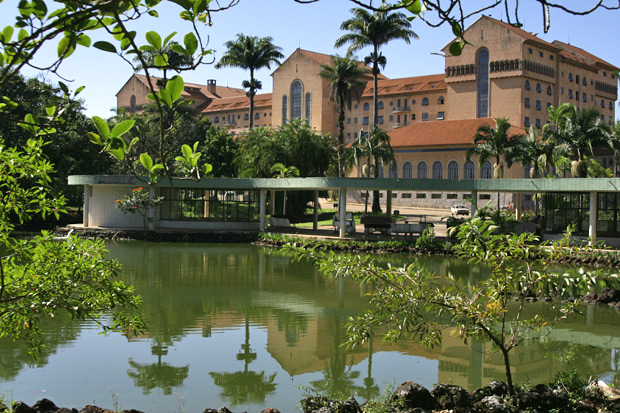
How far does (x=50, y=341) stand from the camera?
38.0 ft

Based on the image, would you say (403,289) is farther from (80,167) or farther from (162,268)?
(80,167)

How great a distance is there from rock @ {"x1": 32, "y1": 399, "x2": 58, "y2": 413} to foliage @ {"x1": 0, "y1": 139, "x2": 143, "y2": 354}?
57.0 inches

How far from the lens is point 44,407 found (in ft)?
24.9

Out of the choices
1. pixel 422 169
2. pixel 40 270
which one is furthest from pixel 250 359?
pixel 422 169

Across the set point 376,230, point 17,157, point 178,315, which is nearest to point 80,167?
point 376,230

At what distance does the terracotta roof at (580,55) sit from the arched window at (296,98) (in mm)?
30539

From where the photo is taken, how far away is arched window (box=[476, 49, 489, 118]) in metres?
63.3

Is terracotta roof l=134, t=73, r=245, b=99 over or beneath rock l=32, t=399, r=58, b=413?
over

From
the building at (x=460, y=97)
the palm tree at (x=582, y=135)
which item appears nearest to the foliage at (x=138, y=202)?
the building at (x=460, y=97)

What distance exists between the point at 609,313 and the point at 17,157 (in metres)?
13.6

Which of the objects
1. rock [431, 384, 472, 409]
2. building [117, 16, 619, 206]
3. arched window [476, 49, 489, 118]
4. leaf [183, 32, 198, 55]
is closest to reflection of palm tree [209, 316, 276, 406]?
rock [431, 384, 472, 409]

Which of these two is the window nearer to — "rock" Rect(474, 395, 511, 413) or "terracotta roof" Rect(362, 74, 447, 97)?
"terracotta roof" Rect(362, 74, 447, 97)

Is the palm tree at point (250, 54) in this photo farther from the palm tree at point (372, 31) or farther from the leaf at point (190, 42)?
the leaf at point (190, 42)

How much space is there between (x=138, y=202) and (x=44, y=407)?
26760mm
